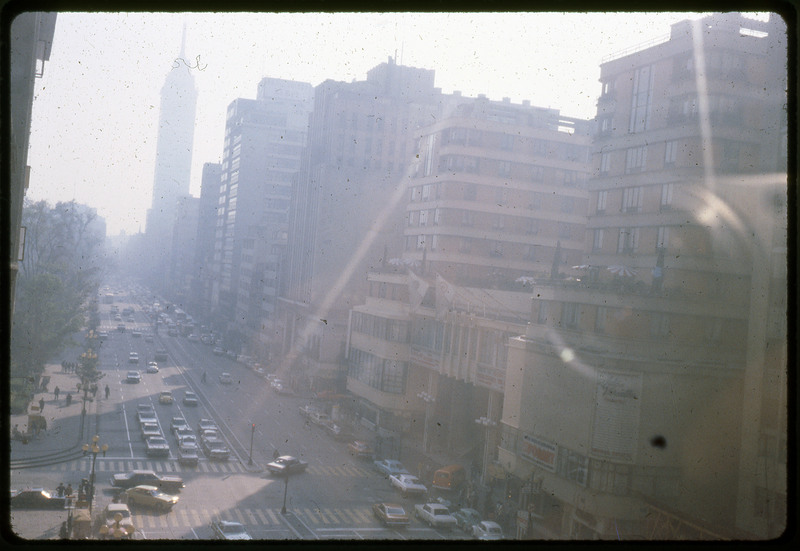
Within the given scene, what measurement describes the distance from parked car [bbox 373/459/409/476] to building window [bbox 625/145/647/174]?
7136 millimetres

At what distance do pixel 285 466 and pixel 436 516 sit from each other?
3.34 meters

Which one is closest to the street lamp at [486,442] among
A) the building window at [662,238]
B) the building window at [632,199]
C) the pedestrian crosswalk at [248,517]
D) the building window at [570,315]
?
the building window at [570,315]

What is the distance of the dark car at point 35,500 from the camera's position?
9469 mm

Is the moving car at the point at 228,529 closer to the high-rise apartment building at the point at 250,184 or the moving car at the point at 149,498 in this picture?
the moving car at the point at 149,498

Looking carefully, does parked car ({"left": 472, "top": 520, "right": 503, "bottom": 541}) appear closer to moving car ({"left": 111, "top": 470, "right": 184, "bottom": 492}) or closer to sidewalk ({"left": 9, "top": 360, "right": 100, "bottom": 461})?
moving car ({"left": 111, "top": 470, "right": 184, "bottom": 492})

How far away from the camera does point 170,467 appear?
1272 cm

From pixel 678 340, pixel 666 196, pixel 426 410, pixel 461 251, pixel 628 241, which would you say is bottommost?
pixel 426 410

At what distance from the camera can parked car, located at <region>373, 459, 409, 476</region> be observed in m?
13.1

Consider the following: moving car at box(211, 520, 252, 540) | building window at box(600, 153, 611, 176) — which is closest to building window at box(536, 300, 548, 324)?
building window at box(600, 153, 611, 176)

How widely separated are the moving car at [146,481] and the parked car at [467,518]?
4688 millimetres

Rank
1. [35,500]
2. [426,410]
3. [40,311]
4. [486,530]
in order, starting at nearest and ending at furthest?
1. [35,500]
2. [486,530]
3. [40,311]
4. [426,410]

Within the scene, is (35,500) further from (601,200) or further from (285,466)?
(601,200)

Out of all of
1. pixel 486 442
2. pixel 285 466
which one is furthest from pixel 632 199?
pixel 285 466
